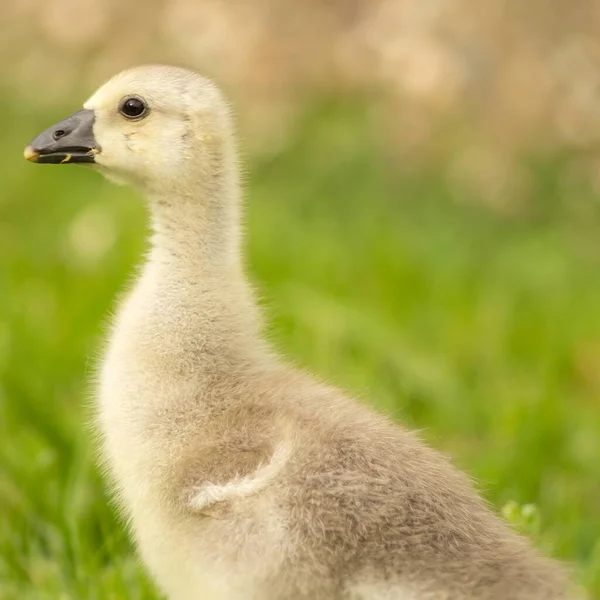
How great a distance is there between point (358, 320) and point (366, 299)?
1.91 ft

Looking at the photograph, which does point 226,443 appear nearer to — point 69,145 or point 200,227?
point 200,227

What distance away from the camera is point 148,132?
302 cm

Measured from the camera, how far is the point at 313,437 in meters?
2.56

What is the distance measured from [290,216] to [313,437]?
4285 millimetres

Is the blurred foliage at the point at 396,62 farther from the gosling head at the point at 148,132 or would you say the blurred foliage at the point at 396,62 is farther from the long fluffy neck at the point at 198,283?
the long fluffy neck at the point at 198,283

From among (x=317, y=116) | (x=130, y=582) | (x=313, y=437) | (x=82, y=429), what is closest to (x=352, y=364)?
(x=82, y=429)

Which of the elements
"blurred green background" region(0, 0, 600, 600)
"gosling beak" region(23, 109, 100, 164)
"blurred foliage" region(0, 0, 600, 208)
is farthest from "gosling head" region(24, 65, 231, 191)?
"blurred foliage" region(0, 0, 600, 208)

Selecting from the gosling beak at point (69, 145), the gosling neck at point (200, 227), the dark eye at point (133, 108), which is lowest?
the gosling neck at point (200, 227)

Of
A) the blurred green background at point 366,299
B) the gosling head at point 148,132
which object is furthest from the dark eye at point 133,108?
the blurred green background at point 366,299

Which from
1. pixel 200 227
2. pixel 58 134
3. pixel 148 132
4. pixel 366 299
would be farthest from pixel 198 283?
pixel 366 299

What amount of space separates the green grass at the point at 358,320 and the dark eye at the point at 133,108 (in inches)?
37.0

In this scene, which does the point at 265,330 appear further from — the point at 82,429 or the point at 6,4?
the point at 6,4

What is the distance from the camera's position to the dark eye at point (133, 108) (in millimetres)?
3053

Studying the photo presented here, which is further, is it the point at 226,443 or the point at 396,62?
the point at 396,62
